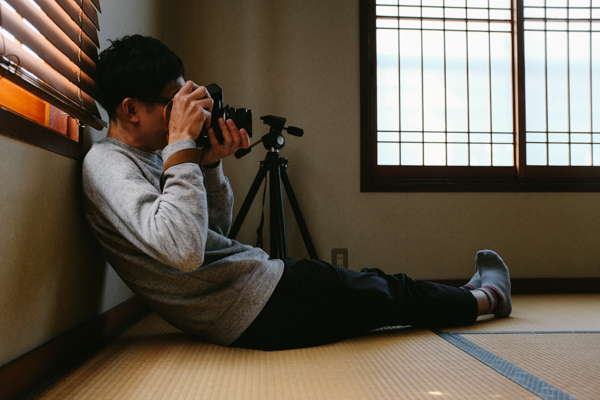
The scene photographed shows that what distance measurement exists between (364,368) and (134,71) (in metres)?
1.02

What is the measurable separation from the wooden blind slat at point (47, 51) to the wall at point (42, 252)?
0.56 ft

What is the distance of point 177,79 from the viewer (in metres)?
1.23

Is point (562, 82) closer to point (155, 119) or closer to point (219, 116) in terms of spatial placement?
point (219, 116)

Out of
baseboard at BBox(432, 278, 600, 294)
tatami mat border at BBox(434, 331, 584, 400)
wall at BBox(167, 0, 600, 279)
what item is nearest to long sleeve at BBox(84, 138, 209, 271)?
tatami mat border at BBox(434, 331, 584, 400)

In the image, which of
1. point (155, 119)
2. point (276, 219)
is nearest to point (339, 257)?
point (276, 219)

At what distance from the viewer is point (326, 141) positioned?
8.56 ft

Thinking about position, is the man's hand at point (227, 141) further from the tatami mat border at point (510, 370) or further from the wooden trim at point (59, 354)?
the tatami mat border at point (510, 370)

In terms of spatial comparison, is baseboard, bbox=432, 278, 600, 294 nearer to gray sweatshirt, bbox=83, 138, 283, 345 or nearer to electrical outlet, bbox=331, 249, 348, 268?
electrical outlet, bbox=331, 249, 348, 268

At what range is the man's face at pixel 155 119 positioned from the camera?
1.20m

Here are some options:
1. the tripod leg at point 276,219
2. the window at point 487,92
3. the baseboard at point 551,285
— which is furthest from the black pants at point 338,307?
the window at point 487,92

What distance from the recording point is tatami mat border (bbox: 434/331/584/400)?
878 millimetres

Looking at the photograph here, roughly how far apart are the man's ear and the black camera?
0.64 ft

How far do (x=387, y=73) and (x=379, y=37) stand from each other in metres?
0.25

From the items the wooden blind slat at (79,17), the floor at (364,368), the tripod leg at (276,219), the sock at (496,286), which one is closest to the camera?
the floor at (364,368)
